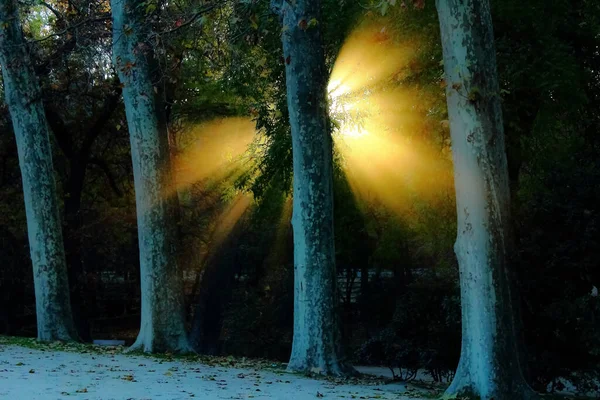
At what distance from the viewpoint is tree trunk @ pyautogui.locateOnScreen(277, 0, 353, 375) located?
45.0 feet

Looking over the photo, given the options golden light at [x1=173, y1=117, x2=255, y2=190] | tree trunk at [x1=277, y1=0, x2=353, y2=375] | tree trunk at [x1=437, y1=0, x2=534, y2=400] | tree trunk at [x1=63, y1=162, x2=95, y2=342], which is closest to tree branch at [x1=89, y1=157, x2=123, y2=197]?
tree trunk at [x1=63, y1=162, x2=95, y2=342]

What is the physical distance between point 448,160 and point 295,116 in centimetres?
352

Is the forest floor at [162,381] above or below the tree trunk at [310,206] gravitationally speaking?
below

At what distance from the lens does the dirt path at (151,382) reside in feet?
32.0

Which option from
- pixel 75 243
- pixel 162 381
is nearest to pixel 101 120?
pixel 75 243

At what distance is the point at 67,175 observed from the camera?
29.1 m

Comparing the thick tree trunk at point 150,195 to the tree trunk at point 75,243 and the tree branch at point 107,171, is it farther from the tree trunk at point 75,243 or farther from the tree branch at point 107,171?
the tree branch at point 107,171

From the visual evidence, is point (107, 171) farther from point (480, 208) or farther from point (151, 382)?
point (480, 208)

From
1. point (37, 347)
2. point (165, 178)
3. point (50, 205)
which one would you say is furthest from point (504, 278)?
point (50, 205)

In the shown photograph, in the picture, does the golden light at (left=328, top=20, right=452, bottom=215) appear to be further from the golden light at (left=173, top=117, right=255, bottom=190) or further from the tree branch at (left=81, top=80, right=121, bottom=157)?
the tree branch at (left=81, top=80, right=121, bottom=157)

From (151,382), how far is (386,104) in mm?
8079

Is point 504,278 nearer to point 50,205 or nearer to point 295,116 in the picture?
point 295,116

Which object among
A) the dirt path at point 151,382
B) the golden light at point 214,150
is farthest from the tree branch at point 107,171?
the dirt path at point 151,382

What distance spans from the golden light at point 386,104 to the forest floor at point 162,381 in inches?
184
